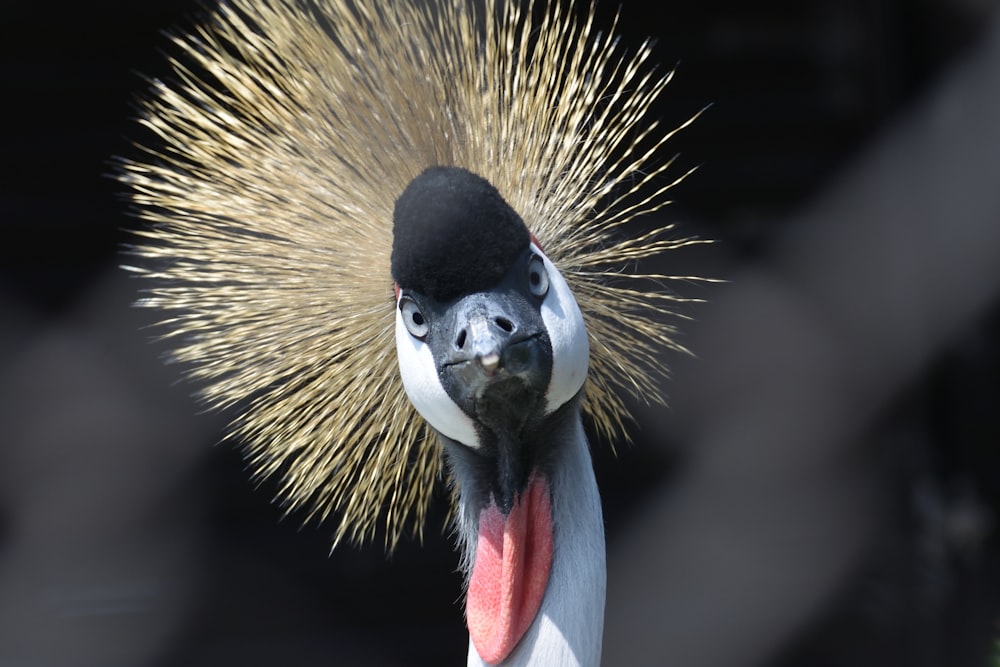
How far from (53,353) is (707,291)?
53.2 inches

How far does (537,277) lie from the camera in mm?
1045

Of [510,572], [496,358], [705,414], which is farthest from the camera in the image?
[705,414]

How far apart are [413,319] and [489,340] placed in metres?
0.11

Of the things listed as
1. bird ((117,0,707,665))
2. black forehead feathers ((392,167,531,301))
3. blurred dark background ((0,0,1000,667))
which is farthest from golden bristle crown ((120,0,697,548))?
blurred dark background ((0,0,1000,667))

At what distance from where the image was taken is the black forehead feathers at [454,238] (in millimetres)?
1004

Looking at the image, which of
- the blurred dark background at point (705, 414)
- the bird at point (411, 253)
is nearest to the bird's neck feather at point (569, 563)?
the bird at point (411, 253)

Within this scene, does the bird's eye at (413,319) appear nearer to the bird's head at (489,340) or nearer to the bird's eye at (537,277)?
the bird's head at (489,340)

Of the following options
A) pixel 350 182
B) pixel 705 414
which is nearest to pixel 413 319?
pixel 350 182

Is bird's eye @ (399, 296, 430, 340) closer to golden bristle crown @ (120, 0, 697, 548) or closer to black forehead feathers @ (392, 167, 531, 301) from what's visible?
black forehead feathers @ (392, 167, 531, 301)

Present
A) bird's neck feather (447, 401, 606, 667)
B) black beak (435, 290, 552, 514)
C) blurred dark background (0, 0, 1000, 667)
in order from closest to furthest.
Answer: black beak (435, 290, 552, 514) → bird's neck feather (447, 401, 606, 667) → blurred dark background (0, 0, 1000, 667)

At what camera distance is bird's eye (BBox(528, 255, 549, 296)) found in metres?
1.04

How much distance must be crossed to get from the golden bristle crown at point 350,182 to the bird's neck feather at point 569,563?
15 centimetres

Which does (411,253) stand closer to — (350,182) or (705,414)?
(350,182)

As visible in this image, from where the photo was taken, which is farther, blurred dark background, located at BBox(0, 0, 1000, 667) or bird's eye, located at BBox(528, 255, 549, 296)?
blurred dark background, located at BBox(0, 0, 1000, 667)
